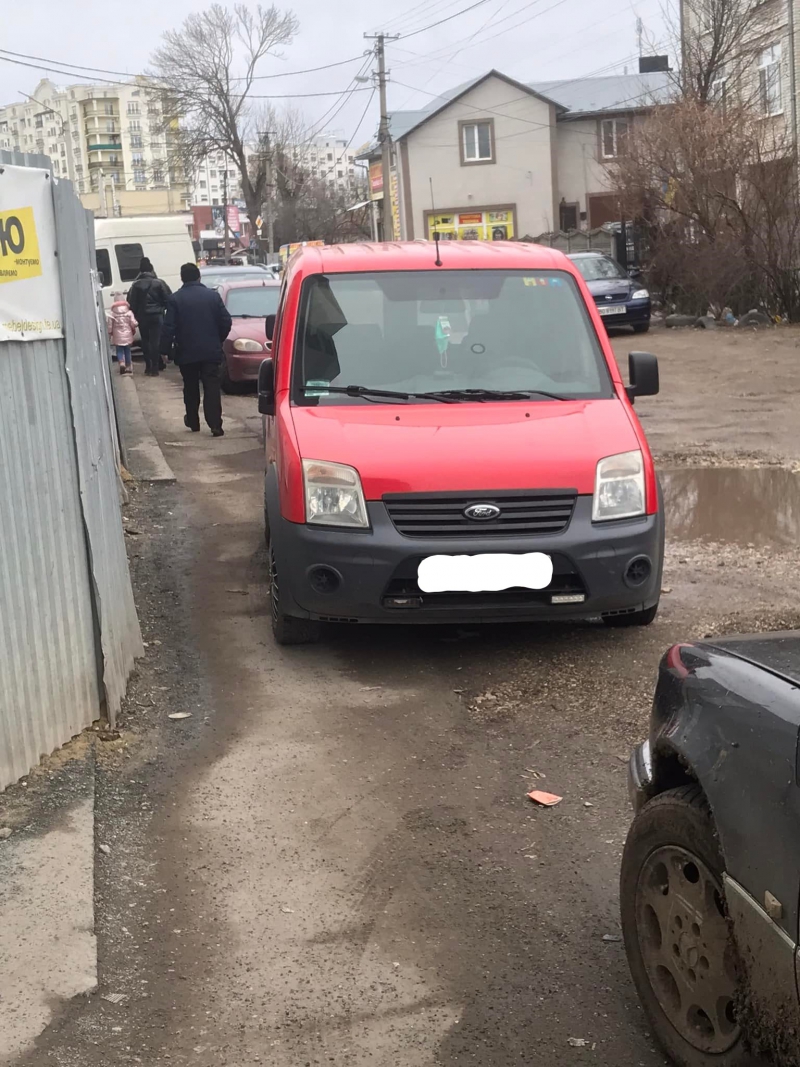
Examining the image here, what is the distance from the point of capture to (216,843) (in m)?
4.44

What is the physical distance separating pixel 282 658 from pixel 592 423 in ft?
6.32

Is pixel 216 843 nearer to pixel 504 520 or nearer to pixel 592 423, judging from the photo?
pixel 504 520

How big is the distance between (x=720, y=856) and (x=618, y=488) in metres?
3.60

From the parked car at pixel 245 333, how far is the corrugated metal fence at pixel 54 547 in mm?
12839

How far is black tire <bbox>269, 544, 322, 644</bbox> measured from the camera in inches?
255

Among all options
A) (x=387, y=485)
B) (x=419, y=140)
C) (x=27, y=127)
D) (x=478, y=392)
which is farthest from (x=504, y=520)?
(x=27, y=127)

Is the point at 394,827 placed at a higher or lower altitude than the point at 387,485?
lower

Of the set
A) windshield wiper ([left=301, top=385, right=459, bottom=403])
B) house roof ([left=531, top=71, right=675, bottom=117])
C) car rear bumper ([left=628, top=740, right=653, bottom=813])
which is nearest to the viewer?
car rear bumper ([left=628, top=740, right=653, bottom=813])

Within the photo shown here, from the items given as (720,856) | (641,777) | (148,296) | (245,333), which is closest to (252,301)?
(245,333)

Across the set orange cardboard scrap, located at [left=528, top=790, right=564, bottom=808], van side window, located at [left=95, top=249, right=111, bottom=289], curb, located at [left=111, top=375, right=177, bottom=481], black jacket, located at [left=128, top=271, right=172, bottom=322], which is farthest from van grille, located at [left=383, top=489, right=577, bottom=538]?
van side window, located at [left=95, top=249, right=111, bottom=289]

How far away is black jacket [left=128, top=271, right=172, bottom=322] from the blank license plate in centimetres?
1654

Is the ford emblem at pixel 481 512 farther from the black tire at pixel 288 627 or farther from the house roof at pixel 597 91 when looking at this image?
A: the house roof at pixel 597 91

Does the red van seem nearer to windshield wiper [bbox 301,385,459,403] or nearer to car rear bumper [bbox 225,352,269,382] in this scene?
windshield wiper [bbox 301,385,459,403]

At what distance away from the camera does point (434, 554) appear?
5.93m
